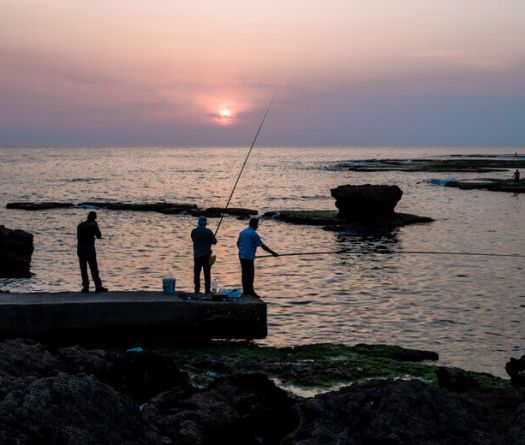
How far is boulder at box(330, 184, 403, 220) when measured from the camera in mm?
42281

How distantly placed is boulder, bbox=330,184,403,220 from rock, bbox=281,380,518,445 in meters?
35.5

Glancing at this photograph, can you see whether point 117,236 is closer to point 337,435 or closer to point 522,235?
point 522,235

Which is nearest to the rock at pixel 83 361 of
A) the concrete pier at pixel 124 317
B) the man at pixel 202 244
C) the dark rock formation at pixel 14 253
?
the concrete pier at pixel 124 317

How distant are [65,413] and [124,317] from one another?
27.4 ft

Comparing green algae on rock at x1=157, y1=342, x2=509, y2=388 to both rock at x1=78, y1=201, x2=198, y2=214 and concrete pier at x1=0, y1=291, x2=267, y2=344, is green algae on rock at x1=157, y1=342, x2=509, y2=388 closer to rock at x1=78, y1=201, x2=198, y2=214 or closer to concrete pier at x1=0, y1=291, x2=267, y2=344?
concrete pier at x1=0, y1=291, x2=267, y2=344

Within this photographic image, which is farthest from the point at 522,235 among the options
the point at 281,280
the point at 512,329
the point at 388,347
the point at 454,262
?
the point at 388,347

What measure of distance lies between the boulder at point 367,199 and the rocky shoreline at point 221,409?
106ft

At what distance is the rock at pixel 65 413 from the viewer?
5914 millimetres

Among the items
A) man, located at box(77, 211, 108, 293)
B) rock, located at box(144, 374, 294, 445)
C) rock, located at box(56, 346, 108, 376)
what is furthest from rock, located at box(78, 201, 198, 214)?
rock, located at box(144, 374, 294, 445)

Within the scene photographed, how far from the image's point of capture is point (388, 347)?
14.8m

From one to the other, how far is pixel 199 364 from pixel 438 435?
23.7 ft

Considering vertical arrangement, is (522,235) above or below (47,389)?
below

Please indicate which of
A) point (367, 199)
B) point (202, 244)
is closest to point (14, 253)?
point (202, 244)

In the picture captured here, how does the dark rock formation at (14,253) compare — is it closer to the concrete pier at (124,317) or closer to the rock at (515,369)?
the concrete pier at (124,317)
